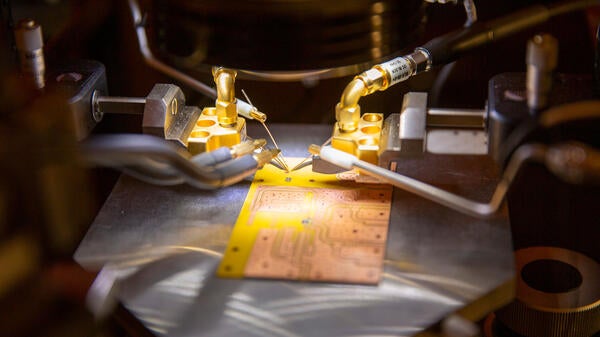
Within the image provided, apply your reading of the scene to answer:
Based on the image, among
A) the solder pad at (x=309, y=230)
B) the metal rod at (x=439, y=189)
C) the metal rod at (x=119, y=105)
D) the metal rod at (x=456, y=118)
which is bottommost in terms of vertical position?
the solder pad at (x=309, y=230)

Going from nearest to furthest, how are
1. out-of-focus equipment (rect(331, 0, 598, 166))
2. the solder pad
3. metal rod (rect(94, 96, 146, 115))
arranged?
the solder pad
out-of-focus equipment (rect(331, 0, 598, 166))
metal rod (rect(94, 96, 146, 115))

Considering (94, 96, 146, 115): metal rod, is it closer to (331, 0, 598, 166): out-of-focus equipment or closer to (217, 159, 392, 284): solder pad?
(217, 159, 392, 284): solder pad

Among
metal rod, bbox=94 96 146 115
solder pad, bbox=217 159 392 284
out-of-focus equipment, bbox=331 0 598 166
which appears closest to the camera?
solder pad, bbox=217 159 392 284

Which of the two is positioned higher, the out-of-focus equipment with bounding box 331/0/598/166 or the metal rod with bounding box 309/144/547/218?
the out-of-focus equipment with bounding box 331/0/598/166

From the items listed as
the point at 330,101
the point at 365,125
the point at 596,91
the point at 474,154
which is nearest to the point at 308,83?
the point at 330,101

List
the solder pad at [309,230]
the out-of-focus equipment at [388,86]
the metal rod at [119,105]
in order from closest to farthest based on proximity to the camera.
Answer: the solder pad at [309,230], the out-of-focus equipment at [388,86], the metal rod at [119,105]

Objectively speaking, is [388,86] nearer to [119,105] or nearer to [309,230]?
[309,230]

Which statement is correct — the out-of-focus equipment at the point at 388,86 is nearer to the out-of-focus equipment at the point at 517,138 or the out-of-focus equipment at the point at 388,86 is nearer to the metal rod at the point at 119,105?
the out-of-focus equipment at the point at 517,138

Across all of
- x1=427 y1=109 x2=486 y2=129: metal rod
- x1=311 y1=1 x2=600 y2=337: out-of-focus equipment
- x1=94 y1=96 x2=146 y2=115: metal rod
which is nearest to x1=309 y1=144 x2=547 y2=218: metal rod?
x1=311 y1=1 x2=600 y2=337: out-of-focus equipment

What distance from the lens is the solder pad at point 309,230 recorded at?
1310 mm

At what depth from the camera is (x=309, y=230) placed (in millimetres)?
1396

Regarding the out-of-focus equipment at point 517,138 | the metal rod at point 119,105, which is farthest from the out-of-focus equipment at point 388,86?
the metal rod at point 119,105

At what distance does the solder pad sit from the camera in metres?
1.31

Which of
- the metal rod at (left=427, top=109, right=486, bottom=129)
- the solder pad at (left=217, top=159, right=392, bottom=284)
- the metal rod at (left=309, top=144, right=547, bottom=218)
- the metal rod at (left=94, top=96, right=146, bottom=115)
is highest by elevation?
the metal rod at (left=427, top=109, right=486, bottom=129)
